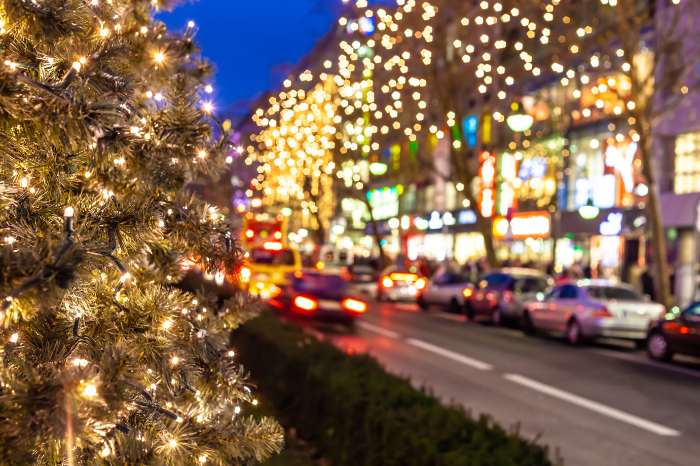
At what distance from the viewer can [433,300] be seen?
28.2 metres

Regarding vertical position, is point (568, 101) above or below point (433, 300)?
above

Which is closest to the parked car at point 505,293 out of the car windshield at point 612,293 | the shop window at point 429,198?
the car windshield at point 612,293

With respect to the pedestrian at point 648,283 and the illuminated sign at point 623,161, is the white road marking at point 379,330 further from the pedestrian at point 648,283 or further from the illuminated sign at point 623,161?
the illuminated sign at point 623,161

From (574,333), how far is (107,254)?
17.4 metres

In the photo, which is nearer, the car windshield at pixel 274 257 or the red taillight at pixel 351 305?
the red taillight at pixel 351 305

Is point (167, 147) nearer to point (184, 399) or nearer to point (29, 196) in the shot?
point (29, 196)

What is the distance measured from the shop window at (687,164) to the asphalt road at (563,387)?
1180 centimetres

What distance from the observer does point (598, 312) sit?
17.9 meters

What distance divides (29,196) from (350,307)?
17.0 m

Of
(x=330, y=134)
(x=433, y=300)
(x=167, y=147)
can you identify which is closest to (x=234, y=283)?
(x=167, y=147)

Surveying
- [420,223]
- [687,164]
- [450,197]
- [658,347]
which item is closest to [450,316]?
[687,164]

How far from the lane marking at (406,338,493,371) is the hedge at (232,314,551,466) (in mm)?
5743

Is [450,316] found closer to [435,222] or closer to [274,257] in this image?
[274,257]

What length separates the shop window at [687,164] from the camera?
92.8 ft
